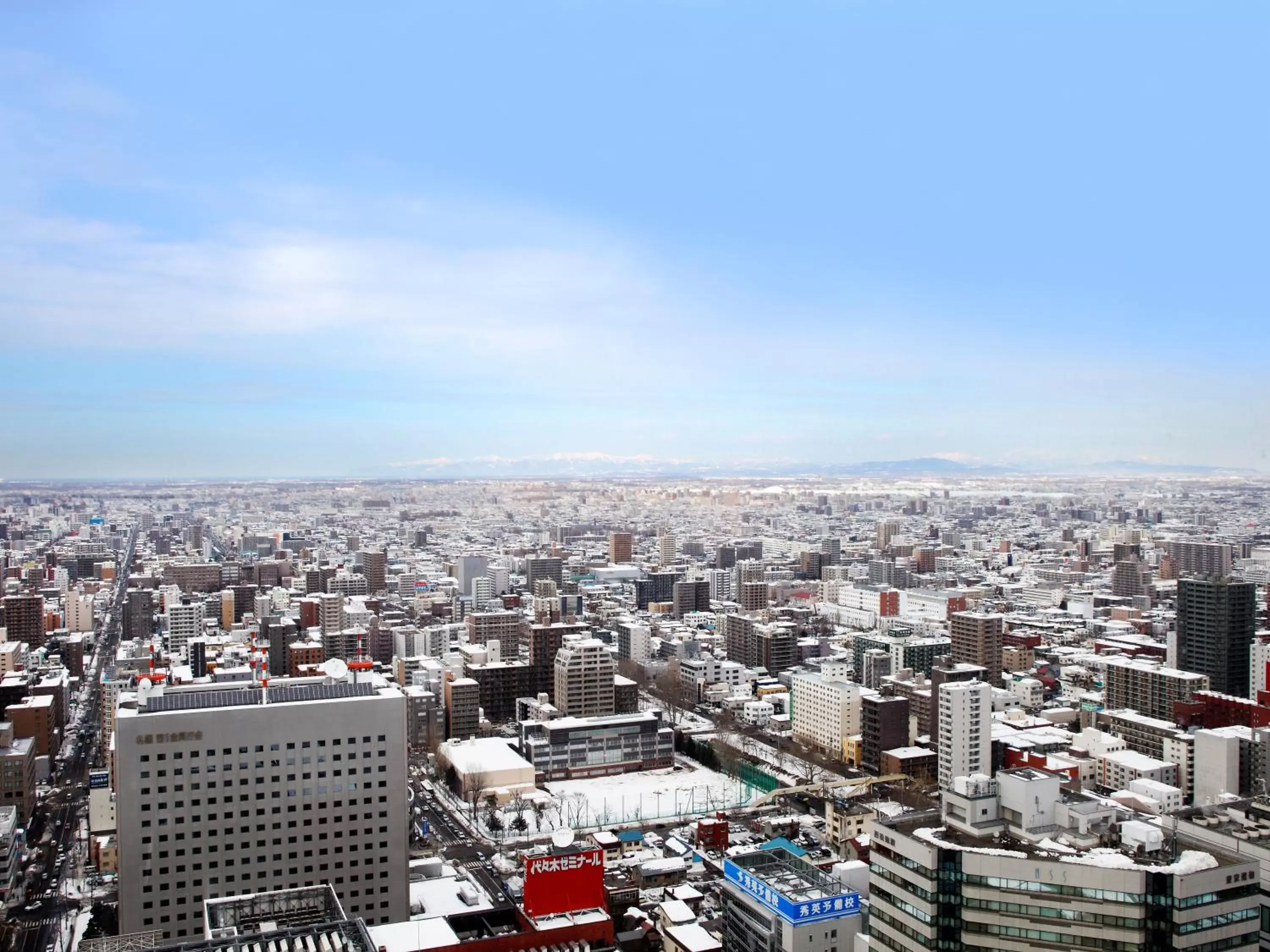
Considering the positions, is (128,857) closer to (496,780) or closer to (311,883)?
(311,883)

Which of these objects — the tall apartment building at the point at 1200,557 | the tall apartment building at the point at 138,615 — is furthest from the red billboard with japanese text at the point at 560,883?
the tall apartment building at the point at 1200,557

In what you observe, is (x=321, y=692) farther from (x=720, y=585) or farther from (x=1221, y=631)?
(x=720, y=585)

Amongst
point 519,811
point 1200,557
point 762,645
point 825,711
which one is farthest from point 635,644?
point 1200,557

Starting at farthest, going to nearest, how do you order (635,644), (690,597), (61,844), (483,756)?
(690,597), (635,644), (483,756), (61,844)

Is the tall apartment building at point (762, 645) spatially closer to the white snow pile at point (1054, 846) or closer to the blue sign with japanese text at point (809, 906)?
the blue sign with japanese text at point (809, 906)

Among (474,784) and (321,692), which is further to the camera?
(474,784)

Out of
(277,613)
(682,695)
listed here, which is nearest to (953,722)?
(682,695)
